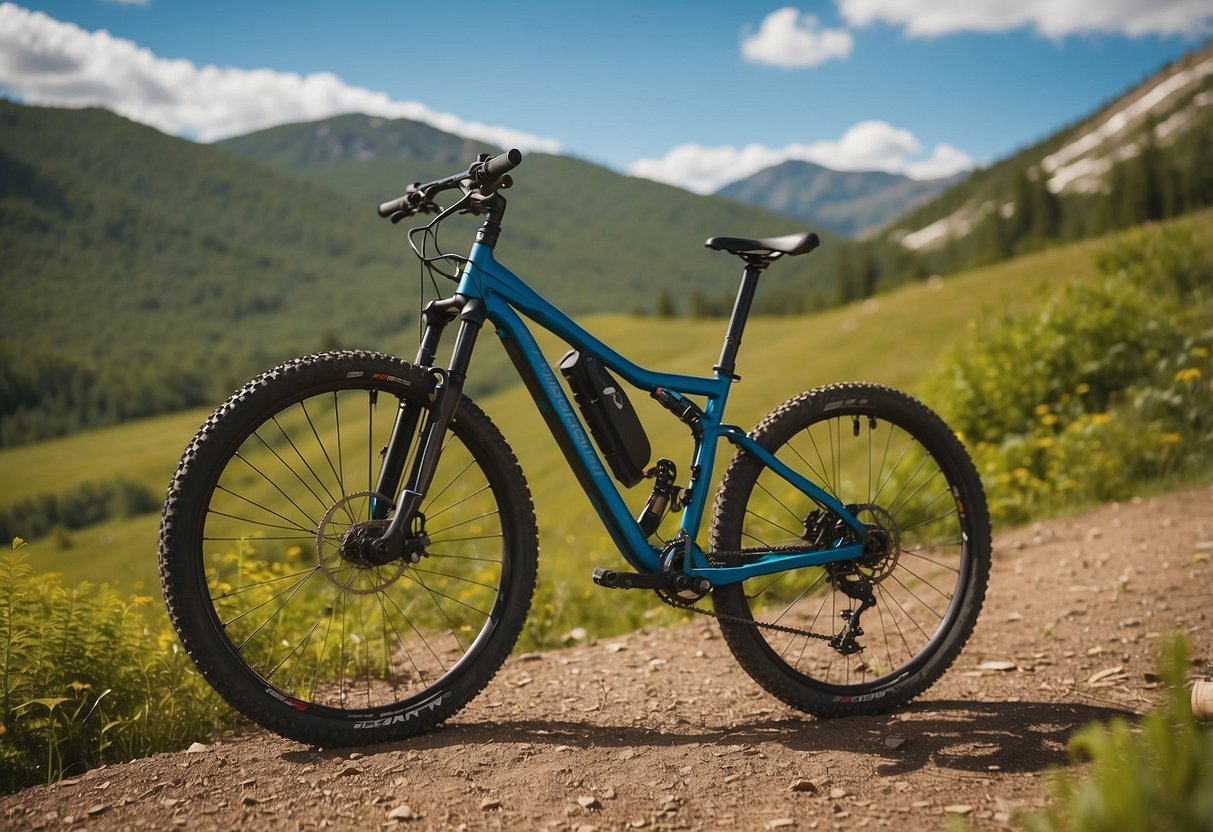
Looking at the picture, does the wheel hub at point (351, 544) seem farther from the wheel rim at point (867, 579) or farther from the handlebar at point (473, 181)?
the wheel rim at point (867, 579)

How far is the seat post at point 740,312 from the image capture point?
12.1 ft

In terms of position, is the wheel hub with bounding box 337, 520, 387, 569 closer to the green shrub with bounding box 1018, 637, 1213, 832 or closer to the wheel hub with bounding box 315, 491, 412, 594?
the wheel hub with bounding box 315, 491, 412, 594

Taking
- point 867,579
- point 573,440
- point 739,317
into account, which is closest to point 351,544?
point 573,440

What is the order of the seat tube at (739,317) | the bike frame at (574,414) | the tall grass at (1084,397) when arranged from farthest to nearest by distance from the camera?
the tall grass at (1084,397), the seat tube at (739,317), the bike frame at (574,414)

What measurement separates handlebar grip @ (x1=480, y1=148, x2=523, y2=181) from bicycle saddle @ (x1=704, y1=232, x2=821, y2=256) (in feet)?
2.72

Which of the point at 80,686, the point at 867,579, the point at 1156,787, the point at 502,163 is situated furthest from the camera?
the point at 867,579

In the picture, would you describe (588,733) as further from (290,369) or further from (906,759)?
(290,369)

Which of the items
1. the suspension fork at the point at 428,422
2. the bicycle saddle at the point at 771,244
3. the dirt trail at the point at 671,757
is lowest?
the dirt trail at the point at 671,757

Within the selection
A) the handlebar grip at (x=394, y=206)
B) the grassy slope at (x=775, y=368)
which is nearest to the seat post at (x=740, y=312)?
the grassy slope at (x=775, y=368)

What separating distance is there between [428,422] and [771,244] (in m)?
1.54

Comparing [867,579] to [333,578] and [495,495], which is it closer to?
[495,495]

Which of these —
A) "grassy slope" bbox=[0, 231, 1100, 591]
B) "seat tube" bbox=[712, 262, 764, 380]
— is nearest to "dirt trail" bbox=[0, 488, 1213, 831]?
"grassy slope" bbox=[0, 231, 1100, 591]

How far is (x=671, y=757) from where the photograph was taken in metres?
3.14

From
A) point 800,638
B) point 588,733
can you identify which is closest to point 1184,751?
point 588,733
